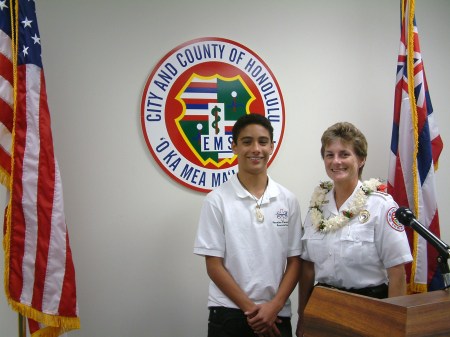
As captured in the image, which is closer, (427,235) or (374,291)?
(427,235)

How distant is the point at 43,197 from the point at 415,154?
1750mm

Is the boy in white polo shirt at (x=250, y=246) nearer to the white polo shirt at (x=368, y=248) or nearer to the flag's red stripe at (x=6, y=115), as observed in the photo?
the white polo shirt at (x=368, y=248)

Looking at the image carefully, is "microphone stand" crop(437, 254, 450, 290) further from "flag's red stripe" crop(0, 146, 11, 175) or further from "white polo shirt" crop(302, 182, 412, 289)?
"flag's red stripe" crop(0, 146, 11, 175)

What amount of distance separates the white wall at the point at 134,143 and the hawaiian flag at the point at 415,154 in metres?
0.46

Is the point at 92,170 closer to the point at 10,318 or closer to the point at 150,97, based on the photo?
the point at 150,97

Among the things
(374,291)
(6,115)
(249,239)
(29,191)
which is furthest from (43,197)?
(374,291)

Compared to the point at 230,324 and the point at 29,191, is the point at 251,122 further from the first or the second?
the point at 29,191

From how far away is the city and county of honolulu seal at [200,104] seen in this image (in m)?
2.11

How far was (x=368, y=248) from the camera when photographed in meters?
1.53

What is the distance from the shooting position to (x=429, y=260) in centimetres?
205

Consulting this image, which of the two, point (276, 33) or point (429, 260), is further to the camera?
point (276, 33)

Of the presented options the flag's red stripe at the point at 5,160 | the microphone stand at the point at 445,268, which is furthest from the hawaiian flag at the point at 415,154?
the flag's red stripe at the point at 5,160

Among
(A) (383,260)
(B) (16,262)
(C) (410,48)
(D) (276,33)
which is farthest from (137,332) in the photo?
(C) (410,48)

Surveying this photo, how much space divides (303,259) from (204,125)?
2.81 ft
